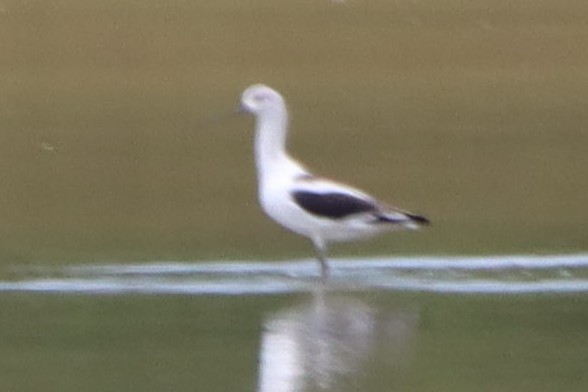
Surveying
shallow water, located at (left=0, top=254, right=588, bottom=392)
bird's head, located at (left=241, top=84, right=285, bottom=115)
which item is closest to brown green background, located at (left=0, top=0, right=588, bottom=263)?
shallow water, located at (left=0, top=254, right=588, bottom=392)

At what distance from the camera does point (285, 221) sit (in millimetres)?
10547

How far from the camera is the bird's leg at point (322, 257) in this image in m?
10.1

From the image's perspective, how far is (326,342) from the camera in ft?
27.4

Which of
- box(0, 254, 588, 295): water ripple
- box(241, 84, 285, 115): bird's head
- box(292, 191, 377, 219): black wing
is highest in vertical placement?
box(241, 84, 285, 115): bird's head

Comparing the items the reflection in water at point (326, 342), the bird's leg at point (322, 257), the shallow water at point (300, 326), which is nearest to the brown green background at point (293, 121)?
the bird's leg at point (322, 257)

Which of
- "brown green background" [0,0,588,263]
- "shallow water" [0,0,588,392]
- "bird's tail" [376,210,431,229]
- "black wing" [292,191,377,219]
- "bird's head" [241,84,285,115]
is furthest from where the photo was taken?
"brown green background" [0,0,588,263]

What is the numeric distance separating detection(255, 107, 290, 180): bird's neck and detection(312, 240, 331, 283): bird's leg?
0.53 metres

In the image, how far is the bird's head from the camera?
11258 millimetres

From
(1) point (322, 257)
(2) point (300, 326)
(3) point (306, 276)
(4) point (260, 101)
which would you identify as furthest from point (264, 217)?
(2) point (300, 326)

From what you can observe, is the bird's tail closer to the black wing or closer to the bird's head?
the black wing

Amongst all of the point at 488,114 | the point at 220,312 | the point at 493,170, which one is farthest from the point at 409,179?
the point at 220,312

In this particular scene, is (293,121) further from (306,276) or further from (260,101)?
(306,276)

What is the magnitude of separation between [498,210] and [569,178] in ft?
3.82

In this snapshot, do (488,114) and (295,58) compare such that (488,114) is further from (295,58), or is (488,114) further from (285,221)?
(285,221)
